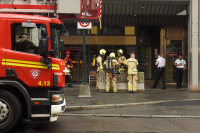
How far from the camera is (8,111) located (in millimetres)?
5629

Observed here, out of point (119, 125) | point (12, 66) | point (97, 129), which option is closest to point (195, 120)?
point (119, 125)

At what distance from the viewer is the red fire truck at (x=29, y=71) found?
18.5 ft

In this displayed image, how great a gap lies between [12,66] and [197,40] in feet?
32.8

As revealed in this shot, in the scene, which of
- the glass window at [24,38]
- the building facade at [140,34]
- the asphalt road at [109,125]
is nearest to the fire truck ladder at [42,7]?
the glass window at [24,38]

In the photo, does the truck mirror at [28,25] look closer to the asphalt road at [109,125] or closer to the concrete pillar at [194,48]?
the asphalt road at [109,125]

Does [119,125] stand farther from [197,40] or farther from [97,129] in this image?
[197,40]

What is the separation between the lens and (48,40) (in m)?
5.87

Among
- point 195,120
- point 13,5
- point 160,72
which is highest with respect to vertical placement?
point 13,5

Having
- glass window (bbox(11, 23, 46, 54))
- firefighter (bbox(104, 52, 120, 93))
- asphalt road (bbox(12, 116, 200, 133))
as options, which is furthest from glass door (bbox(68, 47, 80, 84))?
glass window (bbox(11, 23, 46, 54))

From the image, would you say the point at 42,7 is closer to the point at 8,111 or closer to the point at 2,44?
the point at 2,44

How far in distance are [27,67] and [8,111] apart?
986mm

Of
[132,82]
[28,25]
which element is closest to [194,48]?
[132,82]

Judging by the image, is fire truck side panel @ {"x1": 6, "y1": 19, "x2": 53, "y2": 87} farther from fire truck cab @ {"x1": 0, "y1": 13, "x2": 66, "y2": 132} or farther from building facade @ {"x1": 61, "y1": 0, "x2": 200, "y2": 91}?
building facade @ {"x1": 61, "y1": 0, "x2": 200, "y2": 91}

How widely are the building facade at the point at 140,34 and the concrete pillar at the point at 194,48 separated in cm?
55
